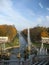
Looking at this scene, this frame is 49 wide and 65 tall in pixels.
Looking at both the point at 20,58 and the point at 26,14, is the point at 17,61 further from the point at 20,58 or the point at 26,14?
the point at 26,14

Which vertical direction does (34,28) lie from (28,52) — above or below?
above

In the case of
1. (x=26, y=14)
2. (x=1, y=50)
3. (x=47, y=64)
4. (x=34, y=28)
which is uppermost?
(x=26, y=14)

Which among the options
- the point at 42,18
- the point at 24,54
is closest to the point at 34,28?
the point at 42,18

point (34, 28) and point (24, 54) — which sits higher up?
point (34, 28)

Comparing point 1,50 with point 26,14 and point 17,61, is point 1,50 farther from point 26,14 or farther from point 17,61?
point 26,14

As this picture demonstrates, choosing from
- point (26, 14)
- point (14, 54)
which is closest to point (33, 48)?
point (14, 54)

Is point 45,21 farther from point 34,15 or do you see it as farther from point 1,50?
point 1,50

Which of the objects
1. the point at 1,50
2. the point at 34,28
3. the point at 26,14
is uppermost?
the point at 26,14
